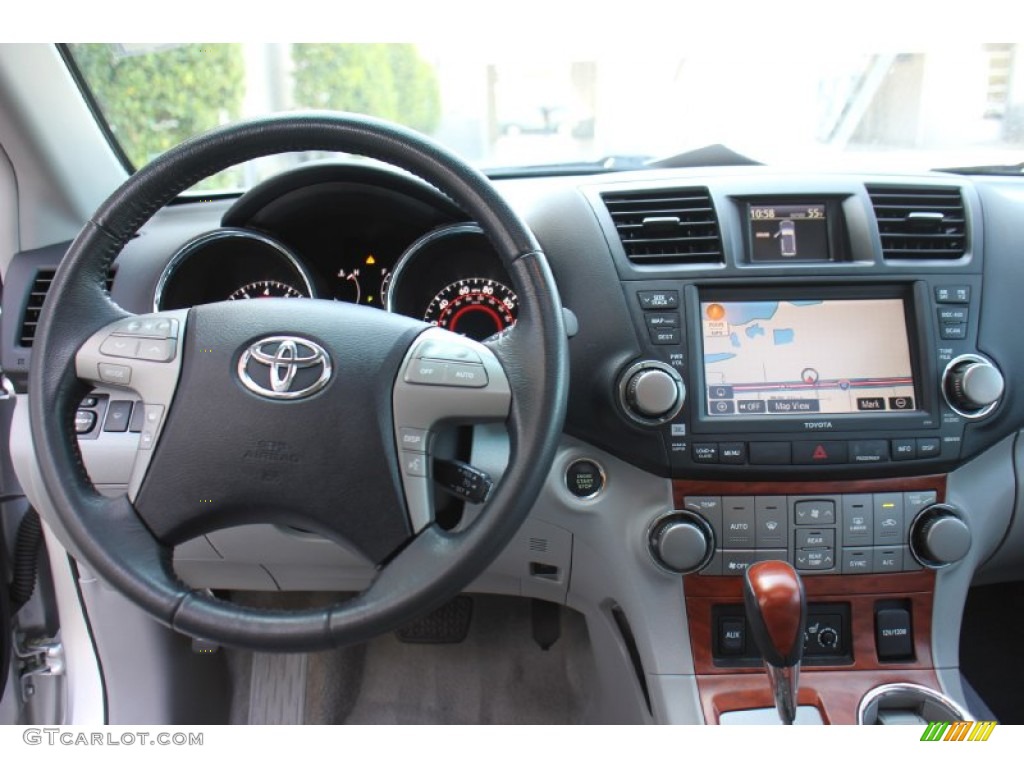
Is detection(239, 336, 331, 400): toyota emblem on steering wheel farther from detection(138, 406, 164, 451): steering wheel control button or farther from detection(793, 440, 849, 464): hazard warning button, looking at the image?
detection(793, 440, 849, 464): hazard warning button

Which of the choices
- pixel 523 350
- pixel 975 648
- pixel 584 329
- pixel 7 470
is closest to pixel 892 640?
pixel 975 648

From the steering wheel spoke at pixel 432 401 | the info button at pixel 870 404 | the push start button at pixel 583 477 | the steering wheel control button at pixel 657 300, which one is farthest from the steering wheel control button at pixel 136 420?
the info button at pixel 870 404

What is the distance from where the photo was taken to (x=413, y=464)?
91 cm

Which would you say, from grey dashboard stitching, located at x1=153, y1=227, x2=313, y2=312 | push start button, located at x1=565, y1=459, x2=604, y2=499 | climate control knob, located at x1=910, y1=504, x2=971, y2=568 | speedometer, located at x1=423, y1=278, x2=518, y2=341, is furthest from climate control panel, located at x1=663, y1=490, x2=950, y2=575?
grey dashboard stitching, located at x1=153, y1=227, x2=313, y2=312

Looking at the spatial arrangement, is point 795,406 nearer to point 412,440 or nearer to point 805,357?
point 805,357

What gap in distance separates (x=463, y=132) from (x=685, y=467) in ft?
4.90

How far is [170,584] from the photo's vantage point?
0.86 meters

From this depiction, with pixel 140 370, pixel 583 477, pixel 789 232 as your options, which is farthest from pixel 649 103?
pixel 140 370

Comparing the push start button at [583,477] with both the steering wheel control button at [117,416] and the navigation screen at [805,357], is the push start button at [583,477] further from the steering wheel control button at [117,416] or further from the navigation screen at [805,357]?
the steering wheel control button at [117,416]

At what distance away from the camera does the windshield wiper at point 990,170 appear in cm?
150

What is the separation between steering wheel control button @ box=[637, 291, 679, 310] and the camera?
1195 millimetres

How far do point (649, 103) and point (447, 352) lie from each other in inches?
47.3

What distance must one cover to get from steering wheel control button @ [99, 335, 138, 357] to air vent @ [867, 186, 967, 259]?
1134 mm
